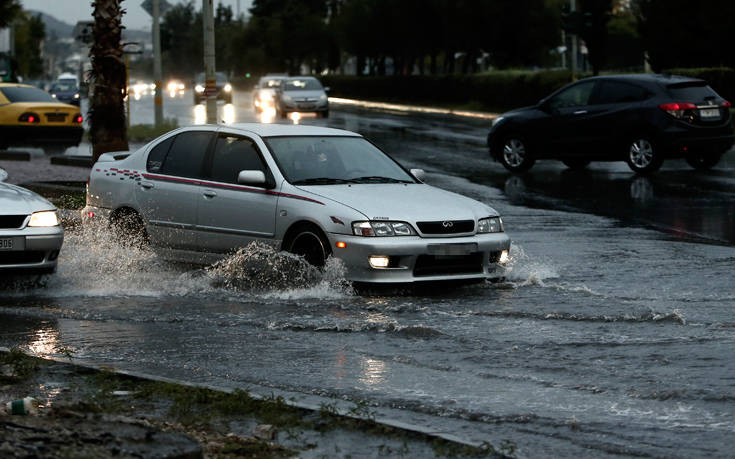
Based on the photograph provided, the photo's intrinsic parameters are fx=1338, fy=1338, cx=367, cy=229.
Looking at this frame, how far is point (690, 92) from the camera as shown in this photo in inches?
887

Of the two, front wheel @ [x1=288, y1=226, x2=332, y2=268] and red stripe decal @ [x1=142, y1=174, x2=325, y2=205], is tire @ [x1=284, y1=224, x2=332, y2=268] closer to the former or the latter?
front wheel @ [x1=288, y1=226, x2=332, y2=268]

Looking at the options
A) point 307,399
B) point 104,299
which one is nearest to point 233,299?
point 104,299

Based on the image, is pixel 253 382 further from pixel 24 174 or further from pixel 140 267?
pixel 24 174

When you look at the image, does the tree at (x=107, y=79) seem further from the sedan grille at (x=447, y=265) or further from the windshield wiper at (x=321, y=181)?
the sedan grille at (x=447, y=265)

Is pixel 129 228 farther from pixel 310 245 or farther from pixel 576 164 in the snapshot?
pixel 576 164

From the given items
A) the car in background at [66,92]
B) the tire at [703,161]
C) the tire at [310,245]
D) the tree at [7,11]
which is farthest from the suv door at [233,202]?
the car in background at [66,92]

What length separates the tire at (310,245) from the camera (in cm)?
1096

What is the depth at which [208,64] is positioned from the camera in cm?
2495

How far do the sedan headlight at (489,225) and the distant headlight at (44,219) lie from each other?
11.9 ft

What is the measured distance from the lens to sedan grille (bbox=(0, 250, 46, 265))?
11.0 m

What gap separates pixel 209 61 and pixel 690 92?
8776 mm

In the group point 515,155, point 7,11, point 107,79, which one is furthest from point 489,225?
point 7,11

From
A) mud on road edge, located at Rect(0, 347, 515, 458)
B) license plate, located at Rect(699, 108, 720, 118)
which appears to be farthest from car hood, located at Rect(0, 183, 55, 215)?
license plate, located at Rect(699, 108, 720, 118)

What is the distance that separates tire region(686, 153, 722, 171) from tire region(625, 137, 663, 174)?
120 cm
